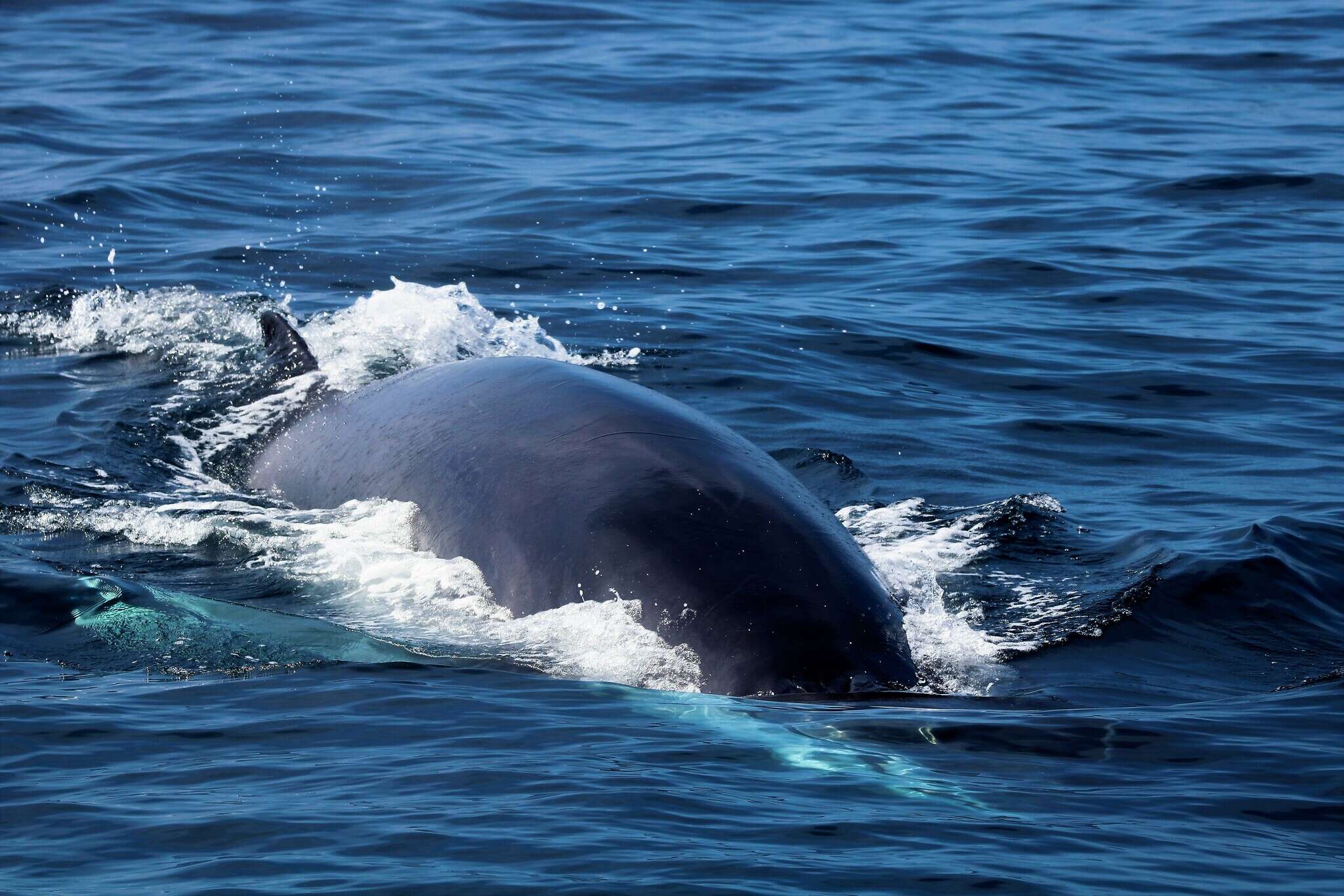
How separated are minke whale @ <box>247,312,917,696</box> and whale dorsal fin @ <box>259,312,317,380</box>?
3.05 metres

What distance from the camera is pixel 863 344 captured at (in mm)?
17016

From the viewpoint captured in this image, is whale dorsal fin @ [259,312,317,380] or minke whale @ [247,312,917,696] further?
whale dorsal fin @ [259,312,317,380]

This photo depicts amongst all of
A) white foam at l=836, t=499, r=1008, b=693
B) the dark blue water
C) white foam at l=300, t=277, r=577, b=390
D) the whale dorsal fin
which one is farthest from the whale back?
white foam at l=300, t=277, r=577, b=390

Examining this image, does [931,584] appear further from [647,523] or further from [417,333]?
[417,333]

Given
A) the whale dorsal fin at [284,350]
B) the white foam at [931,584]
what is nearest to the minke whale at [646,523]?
the white foam at [931,584]

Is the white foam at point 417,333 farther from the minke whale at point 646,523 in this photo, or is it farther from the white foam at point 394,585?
the minke whale at point 646,523

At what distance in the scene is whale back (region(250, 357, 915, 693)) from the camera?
24.8ft

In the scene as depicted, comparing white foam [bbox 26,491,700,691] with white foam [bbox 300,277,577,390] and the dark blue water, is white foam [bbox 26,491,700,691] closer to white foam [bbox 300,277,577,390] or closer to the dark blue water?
the dark blue water

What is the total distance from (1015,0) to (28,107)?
916 inches

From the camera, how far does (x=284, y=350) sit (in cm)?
1305

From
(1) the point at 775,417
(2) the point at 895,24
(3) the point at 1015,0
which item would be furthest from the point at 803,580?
(3) the point at 1015,0

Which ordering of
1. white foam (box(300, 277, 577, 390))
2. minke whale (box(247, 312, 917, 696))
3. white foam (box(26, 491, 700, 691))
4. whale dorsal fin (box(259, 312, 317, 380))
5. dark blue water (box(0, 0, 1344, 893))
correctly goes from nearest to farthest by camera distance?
1. dark blue water (box(0, 0, 1344, 893))
2. minke whale (box(247, 312, 917, 696))
3. white foam (box(26, 491, 700, 691))
4. whale dorsal fin (box(259, 312, 317, 380))
5. white foam (box(300, 277, 577, 390))

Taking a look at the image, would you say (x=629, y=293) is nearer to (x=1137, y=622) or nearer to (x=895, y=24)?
(x=1137, y=622)

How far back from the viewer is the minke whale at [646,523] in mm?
7543
